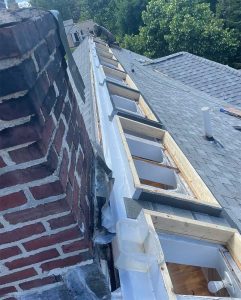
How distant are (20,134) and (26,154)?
110 mm

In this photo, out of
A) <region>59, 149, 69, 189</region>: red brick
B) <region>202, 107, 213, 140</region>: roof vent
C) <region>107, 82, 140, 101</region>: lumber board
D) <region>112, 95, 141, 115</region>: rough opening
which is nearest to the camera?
<region>59, 149, 69, 189</region>: red brick

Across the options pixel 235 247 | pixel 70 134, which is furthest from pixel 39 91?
pixel 235 247

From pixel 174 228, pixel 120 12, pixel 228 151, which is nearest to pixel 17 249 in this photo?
pixel 174 228

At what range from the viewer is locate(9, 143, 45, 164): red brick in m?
1.64

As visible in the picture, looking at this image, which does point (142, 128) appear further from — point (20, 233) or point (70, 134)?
point (20, 233)

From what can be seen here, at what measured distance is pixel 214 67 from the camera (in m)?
14.2

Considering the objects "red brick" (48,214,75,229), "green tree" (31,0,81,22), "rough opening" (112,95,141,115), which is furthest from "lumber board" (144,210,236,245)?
"green tree" (31,0,81,22)

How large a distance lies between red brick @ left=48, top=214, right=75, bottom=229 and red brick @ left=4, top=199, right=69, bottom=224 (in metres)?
0.06

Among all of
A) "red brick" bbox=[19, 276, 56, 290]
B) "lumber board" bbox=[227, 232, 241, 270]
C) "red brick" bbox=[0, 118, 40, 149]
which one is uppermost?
"red brick" bbox=[0, 118, 40, 149]

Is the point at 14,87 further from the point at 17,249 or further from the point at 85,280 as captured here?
the point at 85,280

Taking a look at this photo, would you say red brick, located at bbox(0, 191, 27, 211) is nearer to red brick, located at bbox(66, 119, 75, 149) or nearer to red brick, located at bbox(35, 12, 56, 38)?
red brick, located at bbox(66, 119, 75, 149)

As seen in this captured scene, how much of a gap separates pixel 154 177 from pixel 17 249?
2.36 meters

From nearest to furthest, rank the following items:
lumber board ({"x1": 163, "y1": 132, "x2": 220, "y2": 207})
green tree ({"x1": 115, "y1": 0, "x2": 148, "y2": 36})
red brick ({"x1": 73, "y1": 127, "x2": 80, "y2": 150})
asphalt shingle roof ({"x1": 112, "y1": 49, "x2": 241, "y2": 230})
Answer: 1. red brick ({"x1": 73, "y1": 127, "x2": 80, "y2": 150})
2. lumber board ({"x1": 163, "y1": 132, "x2": 220, "y2": 207})
3. asphalt shingle roof ({"x1": 112, "y1": 49, "x2": 241, "y2": 230})
4. green tree ({"x1": 115, "y1": 0, "x2": 148, "y2": 36})

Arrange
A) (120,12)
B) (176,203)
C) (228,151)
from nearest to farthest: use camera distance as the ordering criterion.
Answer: (176,203)
(228,151)
(120,12)
